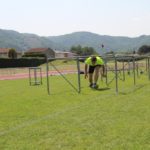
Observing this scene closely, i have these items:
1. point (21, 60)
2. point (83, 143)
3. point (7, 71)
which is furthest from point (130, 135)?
point (21, 60)

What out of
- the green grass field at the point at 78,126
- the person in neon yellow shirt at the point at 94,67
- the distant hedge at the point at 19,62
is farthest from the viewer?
the distant hedge at the point at 19,62

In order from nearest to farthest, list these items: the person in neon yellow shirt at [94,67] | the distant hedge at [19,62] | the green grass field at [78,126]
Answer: the green grass field at [78,126], the person in neon yellow shirt at [94,67], the distant hedge at [19,62]

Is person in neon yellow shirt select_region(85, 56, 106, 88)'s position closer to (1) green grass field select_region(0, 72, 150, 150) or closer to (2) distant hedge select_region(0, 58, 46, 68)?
(1) green grass field select_region(0, 72, 150, 150)

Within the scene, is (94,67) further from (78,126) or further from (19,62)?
(19,62)


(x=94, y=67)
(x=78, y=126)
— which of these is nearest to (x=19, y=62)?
(x=94, y=67)

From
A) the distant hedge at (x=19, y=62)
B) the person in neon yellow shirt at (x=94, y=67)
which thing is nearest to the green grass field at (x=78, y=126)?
the person in neon yellow shirt at (x=94, y=67)

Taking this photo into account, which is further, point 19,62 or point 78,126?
point 19,62

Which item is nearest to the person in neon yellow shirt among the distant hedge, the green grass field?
the green grass field

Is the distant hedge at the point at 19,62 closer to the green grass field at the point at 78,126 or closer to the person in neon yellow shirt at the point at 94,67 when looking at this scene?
the person in neon yellow shirt at the point at 94,67

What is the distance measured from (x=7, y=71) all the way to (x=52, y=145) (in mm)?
44991

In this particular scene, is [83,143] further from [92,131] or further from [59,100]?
[59,100]

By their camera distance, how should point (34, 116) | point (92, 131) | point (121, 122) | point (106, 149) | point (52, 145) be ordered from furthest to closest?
1. point (34, 116)
2. point (121, 122)
3. point (92, 131)
4. point (52, 145)
5. point (106, 149)

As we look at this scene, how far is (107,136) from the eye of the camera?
26.2 feet

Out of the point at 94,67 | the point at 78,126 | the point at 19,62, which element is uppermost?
the point at 94,67
